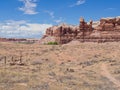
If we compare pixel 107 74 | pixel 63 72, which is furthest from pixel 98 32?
pixel 63 72

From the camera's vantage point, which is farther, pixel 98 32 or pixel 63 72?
pixel 98 32

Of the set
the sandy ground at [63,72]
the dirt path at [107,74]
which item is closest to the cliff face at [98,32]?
the sandy ground at [63,72]

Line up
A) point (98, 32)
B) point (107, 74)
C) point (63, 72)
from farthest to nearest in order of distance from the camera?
point (98, 32) < point (107, 74) < point (63, 72)

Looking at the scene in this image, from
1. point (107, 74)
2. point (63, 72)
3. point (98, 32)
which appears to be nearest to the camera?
point (63, 72)

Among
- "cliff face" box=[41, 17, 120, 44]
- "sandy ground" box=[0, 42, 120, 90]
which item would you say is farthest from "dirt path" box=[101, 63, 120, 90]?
"cliff face" box=[41, 17, 120, 44]

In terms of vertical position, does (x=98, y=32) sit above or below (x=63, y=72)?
above

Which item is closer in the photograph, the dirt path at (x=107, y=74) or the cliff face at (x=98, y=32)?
the dirt path at (x=107, y=74)

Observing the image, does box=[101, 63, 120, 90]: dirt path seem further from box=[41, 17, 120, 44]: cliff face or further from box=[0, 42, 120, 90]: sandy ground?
box=[41, 17, 120, 44]: cliff face

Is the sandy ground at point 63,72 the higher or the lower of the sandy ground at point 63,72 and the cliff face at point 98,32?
the lower

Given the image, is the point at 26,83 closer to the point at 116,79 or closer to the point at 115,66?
the point at 116,79

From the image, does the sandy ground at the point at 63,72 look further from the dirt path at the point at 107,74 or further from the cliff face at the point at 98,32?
the cliff face at the point at 98,32

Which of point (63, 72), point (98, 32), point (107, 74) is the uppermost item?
point (98, 32)

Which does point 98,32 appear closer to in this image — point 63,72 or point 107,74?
point 107,74

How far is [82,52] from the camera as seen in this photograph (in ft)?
195
